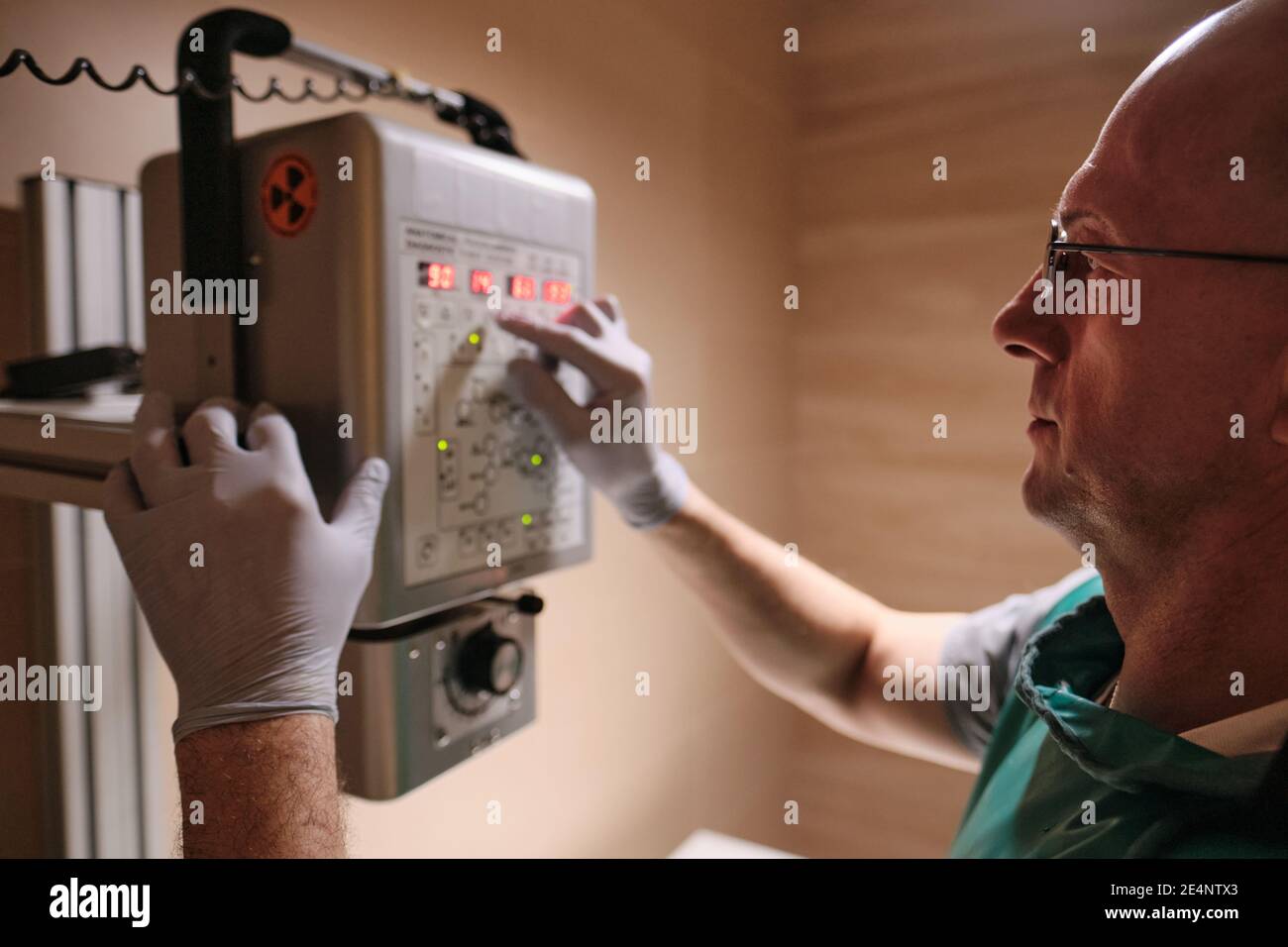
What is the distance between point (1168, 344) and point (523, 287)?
0.50m

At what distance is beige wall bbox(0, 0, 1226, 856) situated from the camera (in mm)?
1397

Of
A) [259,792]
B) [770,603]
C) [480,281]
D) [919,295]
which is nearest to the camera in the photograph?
[259,792]

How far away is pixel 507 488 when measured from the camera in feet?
2.42

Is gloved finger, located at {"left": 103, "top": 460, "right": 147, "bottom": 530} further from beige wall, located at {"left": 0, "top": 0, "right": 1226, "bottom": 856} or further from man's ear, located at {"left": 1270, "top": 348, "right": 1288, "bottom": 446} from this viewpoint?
man's ear, located at {"left": 1270, "top": 348, "right": 1288, "bottom": 446}

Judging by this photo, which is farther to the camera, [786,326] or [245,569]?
[786,326]

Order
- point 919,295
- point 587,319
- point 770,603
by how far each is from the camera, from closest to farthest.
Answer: point 587,319 < point 770,603 < point 919,295

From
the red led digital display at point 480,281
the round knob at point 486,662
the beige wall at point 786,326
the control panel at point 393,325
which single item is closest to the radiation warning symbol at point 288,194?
the control panel at point 393,325

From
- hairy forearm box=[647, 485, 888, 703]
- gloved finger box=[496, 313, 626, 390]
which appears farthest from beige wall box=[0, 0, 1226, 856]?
gloved finger box=[496, 313, 626, 390]

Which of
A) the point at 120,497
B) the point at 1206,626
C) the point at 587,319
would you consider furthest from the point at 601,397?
the point at 1206,626

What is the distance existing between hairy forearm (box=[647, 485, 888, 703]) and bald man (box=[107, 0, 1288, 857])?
355 millimetres

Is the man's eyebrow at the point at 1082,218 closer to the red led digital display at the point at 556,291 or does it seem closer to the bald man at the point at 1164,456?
the bald man at the point at 1164,456

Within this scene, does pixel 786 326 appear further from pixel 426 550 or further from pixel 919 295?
pixel 426 550

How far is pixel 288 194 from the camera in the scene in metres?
0.62
